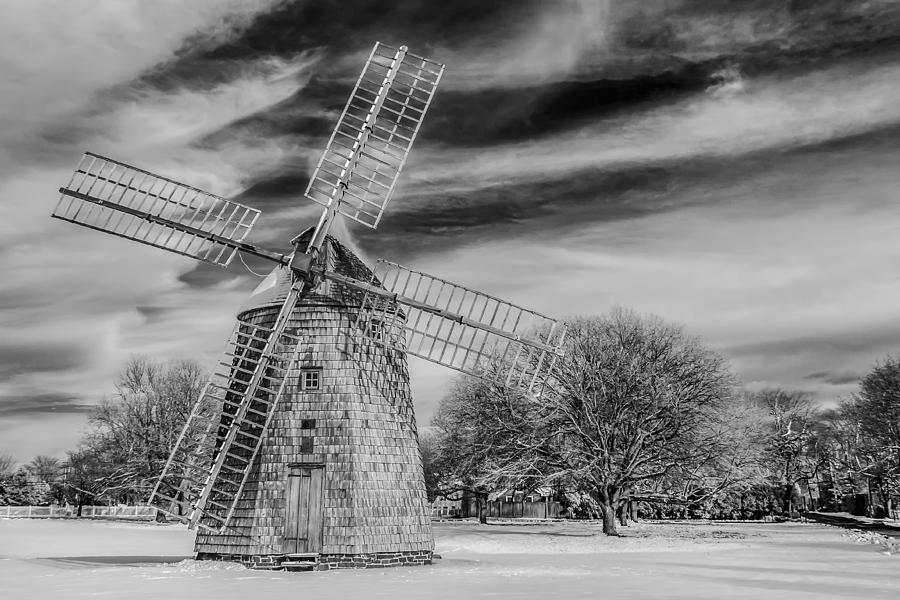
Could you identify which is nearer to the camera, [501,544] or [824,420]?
[501,544]

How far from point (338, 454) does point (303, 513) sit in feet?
5.13

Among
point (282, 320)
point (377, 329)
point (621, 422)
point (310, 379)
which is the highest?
point (621, 422)

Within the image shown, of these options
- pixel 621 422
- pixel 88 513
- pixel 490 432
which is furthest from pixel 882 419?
pixel 88 513

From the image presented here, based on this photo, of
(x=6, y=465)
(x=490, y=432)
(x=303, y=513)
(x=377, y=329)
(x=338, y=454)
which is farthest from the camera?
(x=6, y=465)

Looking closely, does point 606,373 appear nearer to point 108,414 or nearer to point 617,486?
point 617,486

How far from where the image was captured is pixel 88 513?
2544 inches

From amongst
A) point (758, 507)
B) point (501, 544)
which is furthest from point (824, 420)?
point (501, 544)

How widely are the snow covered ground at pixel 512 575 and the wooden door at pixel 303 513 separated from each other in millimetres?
857

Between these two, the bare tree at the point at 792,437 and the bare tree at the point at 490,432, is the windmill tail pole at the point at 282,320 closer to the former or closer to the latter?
the bare tree at the point at 490,432

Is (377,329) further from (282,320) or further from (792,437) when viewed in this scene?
(792,437)

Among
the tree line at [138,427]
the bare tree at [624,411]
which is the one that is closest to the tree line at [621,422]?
the bare tree at [624,411]

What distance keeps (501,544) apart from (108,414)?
37285 millimetres

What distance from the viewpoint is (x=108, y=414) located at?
182 ft

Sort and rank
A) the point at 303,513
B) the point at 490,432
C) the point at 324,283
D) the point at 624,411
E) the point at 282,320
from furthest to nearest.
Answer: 1. the point at 490,432
2. the point at 624,411
3. the point at 324,283
4. the point at 282,320
5. the point at 303,513
